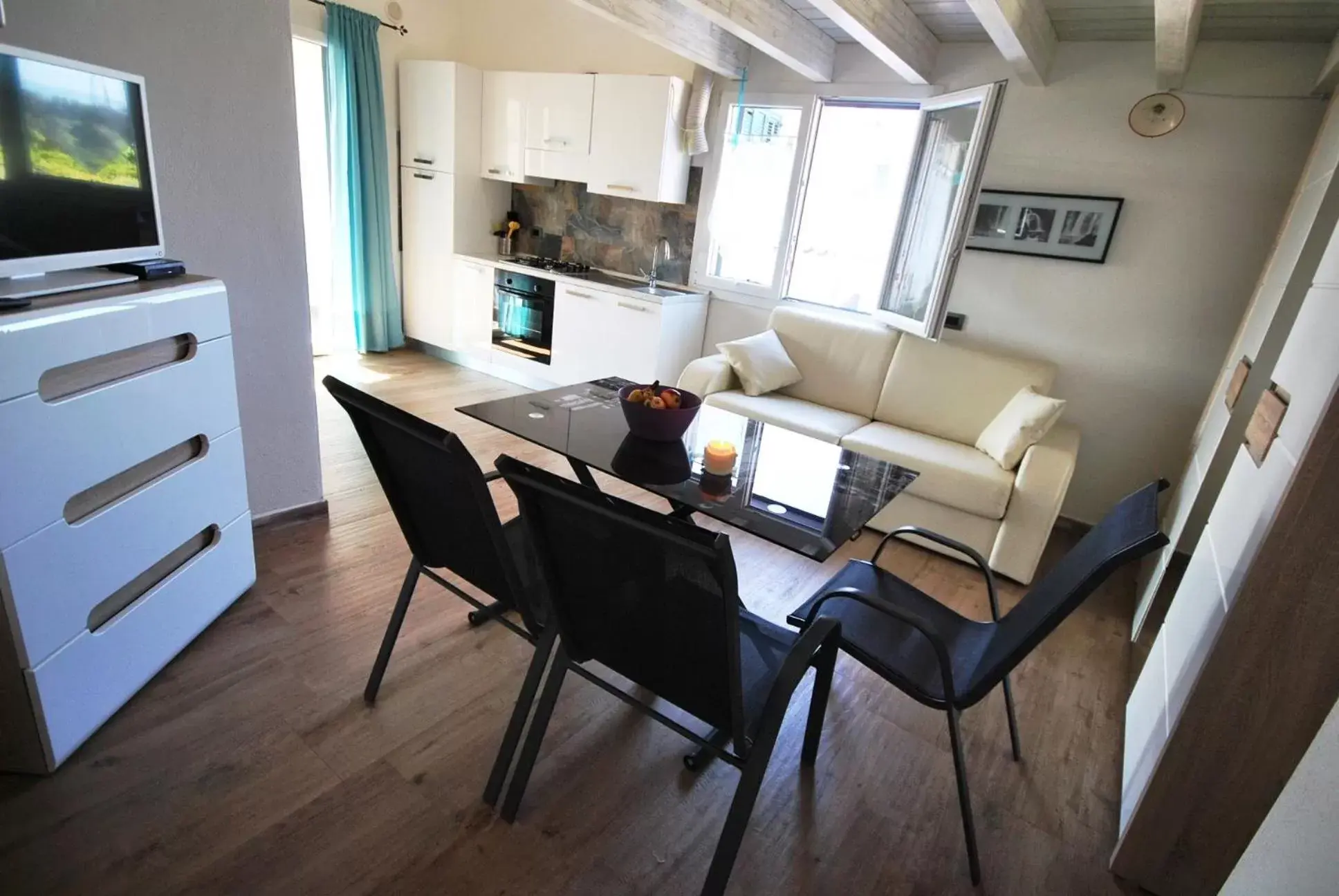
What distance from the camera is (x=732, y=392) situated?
3.56 m

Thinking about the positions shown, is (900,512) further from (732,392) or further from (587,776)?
(587,776)

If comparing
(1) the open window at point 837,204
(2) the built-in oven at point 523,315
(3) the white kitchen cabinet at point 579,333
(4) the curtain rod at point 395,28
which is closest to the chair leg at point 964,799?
(1) the open window at point 837,204

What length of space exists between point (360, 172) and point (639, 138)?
1.98 m

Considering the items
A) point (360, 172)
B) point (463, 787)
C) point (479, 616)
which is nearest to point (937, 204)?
point (479, 616)

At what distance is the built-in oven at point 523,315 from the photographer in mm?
4562

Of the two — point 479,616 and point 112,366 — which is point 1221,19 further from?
point 112,366

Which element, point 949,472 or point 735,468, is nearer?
point 735,468

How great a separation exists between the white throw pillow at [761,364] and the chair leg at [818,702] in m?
2.03

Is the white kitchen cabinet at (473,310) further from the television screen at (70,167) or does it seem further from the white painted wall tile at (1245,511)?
the white painted wall tile at (1245,511)


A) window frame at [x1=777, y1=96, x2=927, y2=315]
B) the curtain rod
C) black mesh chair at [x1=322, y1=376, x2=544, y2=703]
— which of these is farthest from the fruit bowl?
the curtain rod

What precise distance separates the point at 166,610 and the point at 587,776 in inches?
48.0

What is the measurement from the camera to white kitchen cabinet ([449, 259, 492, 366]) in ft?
15.8

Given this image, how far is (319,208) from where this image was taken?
15.3 feet

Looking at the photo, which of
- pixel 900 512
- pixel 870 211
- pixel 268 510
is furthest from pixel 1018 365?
pixel 268 510
